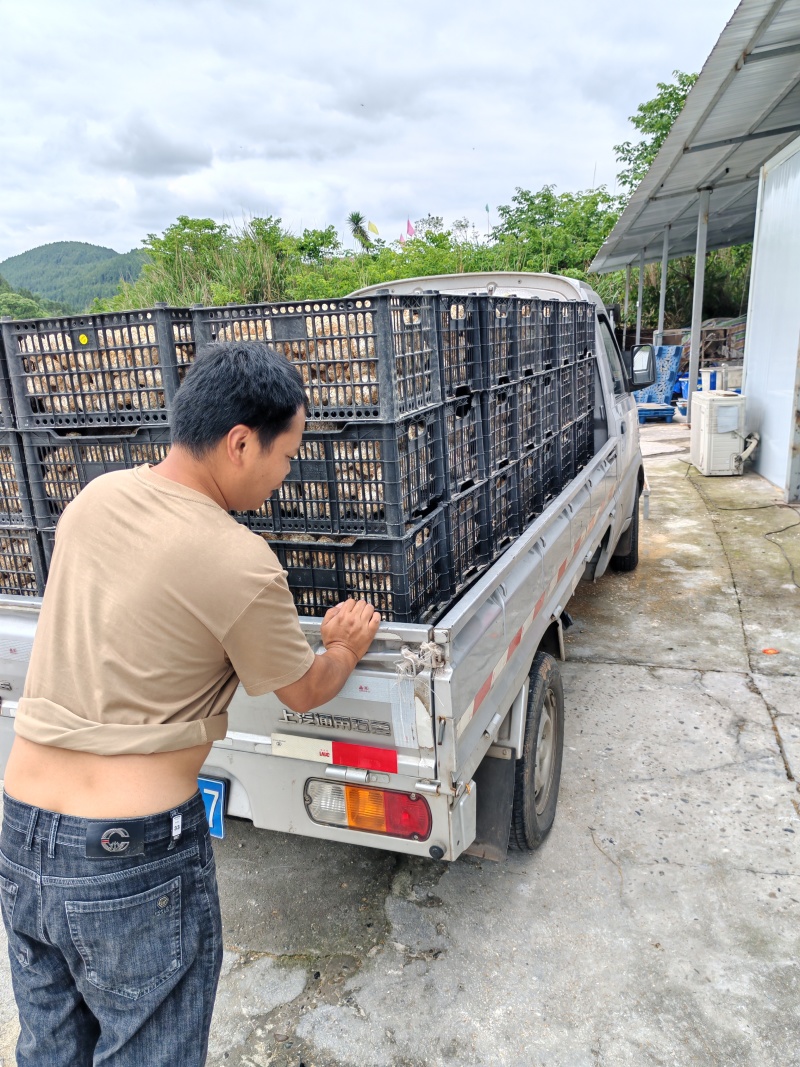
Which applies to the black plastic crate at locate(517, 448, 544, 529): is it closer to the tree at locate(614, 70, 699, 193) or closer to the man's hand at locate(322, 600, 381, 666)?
the man's hand at locate(322, 600, 381, 666)

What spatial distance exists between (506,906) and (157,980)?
1636 mm

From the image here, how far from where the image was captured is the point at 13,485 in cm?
261

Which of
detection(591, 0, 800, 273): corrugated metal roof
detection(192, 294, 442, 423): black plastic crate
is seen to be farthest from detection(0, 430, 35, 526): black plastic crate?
detection(591, 0, 800, 273): corrugated metal roof

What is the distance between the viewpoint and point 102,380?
236cm

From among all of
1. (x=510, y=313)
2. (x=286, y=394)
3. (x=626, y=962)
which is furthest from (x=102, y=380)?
(x=626, y=962)

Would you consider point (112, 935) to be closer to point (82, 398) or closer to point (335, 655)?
point (335, 655)

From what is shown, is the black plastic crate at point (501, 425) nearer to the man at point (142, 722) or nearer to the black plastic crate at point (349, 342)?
the black plastic crate at point (349, 342)

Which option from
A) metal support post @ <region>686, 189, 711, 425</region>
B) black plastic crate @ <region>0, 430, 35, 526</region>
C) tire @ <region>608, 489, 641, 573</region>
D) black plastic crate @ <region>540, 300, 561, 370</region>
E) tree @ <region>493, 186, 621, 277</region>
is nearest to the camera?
black plastic crate @ <region>0, 430, 35, 526</region>

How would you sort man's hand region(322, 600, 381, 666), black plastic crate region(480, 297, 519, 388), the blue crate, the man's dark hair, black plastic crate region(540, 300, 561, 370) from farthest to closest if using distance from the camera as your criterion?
the blue crate < black plastic crate region(540, 300, 561, 370) < black plastic crate region(480, 297, 519, 388) < man's hand region(322, 600, 381, 666) < the man's dark hair

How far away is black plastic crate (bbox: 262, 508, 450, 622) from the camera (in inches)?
85.2

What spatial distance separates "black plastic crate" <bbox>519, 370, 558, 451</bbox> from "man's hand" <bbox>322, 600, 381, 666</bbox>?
1.45 meters

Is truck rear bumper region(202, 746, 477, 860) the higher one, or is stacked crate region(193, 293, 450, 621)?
stacked crate region(193, 293, 450, 621)

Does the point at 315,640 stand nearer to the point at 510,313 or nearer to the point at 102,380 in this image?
the point at 102,380

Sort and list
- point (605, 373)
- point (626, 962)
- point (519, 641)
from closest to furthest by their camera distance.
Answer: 1. point (626, 962)
2. point (519, 641)
3. point (605, 373)
